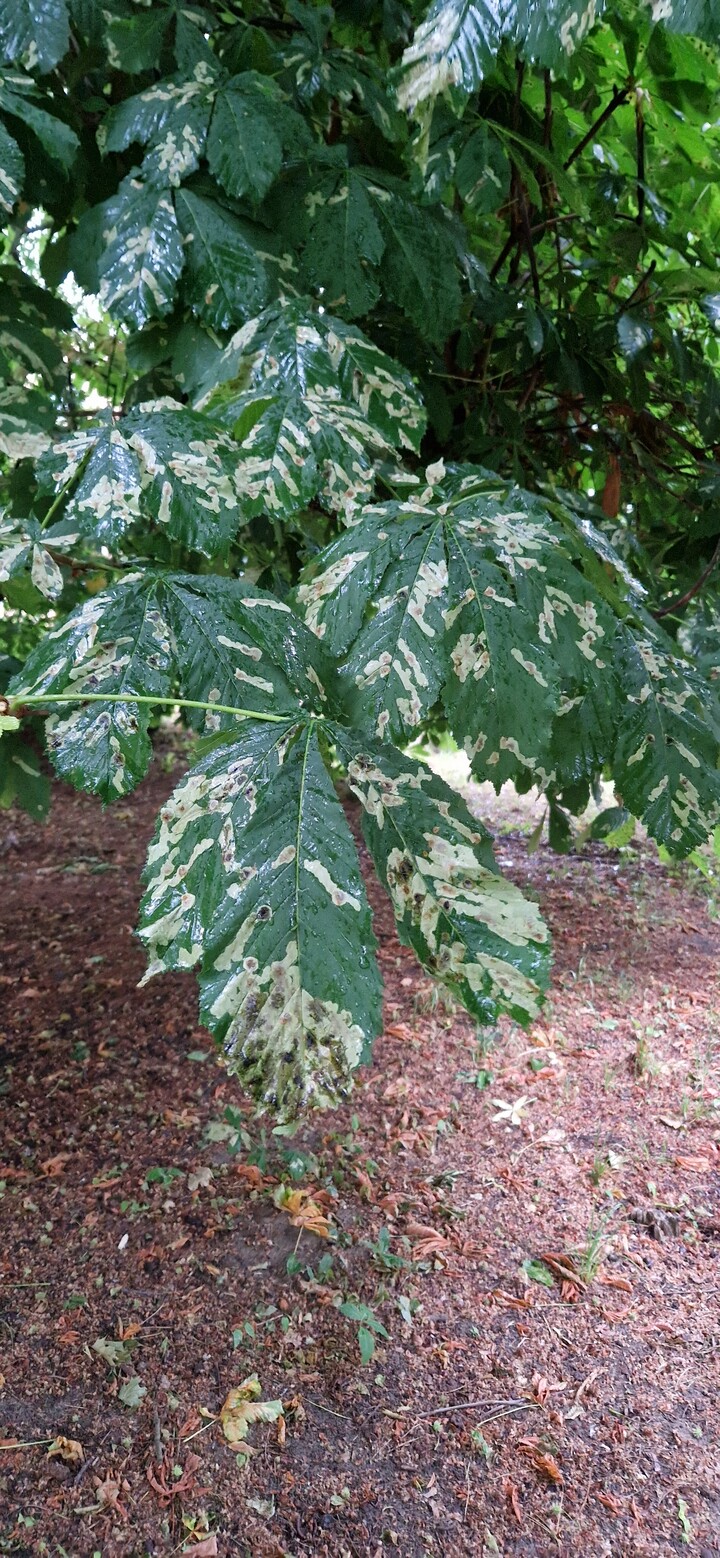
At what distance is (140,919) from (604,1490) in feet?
4.85

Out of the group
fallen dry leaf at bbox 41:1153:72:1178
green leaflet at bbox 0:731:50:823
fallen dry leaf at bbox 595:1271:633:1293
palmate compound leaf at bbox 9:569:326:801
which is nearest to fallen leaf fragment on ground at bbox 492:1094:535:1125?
fallen dry leaf at bbox 595:1271:633:1293

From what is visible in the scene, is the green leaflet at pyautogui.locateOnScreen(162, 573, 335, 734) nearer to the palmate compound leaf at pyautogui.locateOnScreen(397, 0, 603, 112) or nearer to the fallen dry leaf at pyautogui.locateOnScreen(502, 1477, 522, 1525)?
the palmate compound leaf at pyautogui.locateOnScreen(397, 0, 603, 112)

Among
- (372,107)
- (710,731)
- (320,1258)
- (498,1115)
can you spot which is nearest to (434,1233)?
(320,1258)

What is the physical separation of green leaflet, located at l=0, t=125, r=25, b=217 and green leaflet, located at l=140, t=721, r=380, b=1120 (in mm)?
869

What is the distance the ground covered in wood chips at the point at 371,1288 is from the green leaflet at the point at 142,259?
1622mm

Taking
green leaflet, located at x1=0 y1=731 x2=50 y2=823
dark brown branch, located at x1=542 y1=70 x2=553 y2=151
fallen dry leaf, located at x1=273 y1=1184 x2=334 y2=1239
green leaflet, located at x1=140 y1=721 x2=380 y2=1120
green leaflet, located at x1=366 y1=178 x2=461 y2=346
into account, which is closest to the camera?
green leaflet, located at x1=140 y1=721 x2=380 y2=1120

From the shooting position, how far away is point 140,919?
1.93 feet

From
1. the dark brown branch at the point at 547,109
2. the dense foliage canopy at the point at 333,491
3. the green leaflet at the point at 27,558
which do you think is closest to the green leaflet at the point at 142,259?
the dense foliage canopy at the point at 333,491

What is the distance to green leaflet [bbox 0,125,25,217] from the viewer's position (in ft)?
3.54

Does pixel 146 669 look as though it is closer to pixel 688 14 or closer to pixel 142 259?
pixel 688 14

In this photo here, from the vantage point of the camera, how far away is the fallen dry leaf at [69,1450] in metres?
1.51

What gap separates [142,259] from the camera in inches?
46.1

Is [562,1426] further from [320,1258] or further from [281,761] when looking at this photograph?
[281,761]

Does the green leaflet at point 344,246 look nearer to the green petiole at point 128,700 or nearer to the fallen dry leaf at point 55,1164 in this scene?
the green petiole at point 128,700
